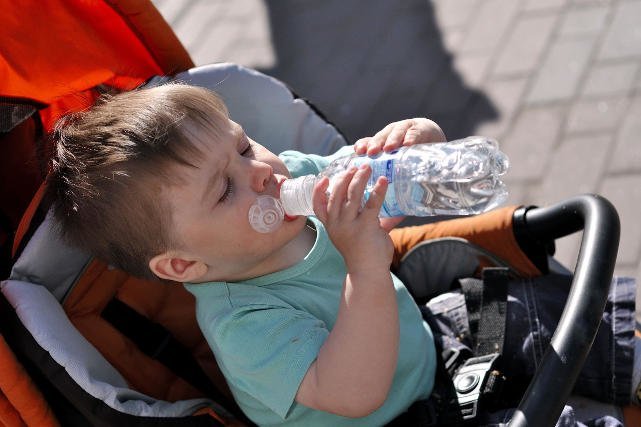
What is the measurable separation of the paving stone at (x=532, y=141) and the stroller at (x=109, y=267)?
3.64 ft

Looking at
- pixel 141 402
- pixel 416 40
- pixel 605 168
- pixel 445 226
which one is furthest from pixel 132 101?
pixel 416 40

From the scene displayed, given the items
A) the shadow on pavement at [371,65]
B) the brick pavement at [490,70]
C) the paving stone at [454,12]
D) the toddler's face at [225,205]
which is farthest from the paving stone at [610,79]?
the toddler's face at [225,205]

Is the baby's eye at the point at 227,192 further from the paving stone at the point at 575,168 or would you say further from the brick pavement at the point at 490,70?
the paving stone at the point at 575,168

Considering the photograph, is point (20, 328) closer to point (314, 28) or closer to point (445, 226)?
point (445, 226)

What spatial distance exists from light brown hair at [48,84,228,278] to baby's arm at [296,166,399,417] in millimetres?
287

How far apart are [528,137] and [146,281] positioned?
5.59 ft

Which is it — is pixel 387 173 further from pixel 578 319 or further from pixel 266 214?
pixel 578 319

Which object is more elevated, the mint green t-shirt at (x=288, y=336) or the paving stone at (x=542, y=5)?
the mint green t-shirt at (x=288, y=336)

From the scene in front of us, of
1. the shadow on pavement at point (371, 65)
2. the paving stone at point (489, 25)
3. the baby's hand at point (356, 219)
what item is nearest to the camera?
the baby's hand at point (356, 219)

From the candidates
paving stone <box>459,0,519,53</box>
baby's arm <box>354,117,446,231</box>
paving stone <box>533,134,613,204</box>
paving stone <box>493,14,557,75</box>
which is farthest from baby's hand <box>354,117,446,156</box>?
paving stone <box>459,0,519,53</box>

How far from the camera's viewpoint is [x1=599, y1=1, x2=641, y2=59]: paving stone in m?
3.35

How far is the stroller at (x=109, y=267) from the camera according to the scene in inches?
63.6

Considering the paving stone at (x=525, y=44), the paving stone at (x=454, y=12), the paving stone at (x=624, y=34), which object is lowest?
the paving stone at (x=624, y=34)

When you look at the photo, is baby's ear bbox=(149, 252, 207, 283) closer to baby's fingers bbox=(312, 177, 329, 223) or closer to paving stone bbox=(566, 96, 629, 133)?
baby's fingers bbox=(312, 177, 329, 223)
